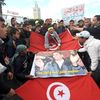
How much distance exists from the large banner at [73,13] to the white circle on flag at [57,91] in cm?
1190

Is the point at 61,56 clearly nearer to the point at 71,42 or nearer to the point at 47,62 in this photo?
the point at 47,62

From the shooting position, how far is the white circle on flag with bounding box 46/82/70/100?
655 cm

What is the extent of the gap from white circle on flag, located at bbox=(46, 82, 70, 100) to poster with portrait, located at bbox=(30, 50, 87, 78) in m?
0.24

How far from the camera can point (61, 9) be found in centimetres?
1889

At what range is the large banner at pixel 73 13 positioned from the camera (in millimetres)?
18125

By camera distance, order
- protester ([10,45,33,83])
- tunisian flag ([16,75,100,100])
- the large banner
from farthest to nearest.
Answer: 1. the large banner
2. protester ([10,45,33,83])
3. tunisian flag ([16,75,100,100])

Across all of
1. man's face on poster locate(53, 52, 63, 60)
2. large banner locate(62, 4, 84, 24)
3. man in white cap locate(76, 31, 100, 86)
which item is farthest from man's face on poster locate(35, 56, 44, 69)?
large banner locate(62, 4, 84, 24)

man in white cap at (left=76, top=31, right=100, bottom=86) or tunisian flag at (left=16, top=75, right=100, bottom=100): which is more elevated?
man in white cap at (left=76, top=31, right=100, bottom=86)

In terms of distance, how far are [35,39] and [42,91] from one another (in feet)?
22.2

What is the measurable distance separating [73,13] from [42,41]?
5691 mm

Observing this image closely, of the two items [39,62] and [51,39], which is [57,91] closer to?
[39,62]

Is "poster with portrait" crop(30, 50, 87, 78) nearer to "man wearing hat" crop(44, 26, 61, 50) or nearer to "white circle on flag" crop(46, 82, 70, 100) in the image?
"white circle on flag" crop(46, 82, 70, 100)

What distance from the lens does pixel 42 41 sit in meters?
13.2

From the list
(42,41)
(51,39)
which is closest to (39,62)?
(51,39)
